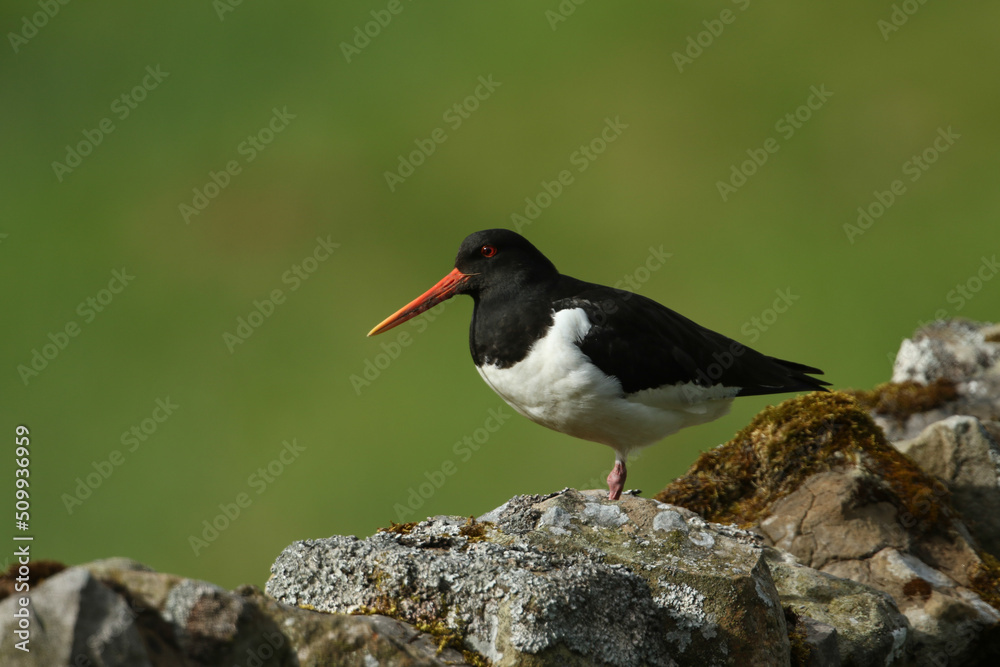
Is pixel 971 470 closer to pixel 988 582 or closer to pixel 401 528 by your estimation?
pixel 988 582

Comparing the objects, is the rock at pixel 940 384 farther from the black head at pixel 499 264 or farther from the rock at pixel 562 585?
the rock at pixel 562 585

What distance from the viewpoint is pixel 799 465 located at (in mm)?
5094

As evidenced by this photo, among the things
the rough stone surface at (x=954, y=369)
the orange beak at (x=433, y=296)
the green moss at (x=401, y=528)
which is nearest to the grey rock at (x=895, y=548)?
the rough stone surface at (x=954, y=369)

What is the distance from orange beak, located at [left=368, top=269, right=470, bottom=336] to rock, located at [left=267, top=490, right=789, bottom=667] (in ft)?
6.96

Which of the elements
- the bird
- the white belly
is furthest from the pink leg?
the white belly

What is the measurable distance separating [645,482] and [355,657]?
13.1m

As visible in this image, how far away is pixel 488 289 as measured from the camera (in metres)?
5.56

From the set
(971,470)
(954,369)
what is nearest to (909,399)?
(954,369)

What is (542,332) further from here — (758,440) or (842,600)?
(842,600)

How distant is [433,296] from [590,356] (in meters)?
1.27

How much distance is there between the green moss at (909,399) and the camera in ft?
21.2

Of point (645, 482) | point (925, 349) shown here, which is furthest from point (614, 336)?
point (645, 482)

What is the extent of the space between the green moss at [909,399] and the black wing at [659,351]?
3.18 feet

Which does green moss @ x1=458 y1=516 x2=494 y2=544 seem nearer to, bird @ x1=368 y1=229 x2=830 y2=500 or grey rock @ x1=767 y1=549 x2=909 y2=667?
bird @ x1=368 y1=229 x2=830 y2=500
